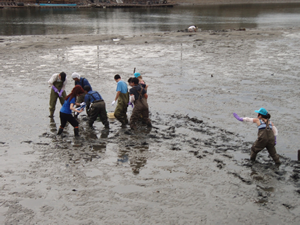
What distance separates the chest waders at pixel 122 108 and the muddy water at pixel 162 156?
385 mm

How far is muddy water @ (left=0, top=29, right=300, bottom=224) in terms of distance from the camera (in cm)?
548

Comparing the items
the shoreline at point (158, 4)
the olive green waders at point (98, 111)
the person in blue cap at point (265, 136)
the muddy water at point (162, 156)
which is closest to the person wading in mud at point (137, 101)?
the muddy water at point (162, 156)

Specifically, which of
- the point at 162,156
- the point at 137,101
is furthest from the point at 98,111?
the point at 162,156

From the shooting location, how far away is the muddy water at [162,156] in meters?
5.48

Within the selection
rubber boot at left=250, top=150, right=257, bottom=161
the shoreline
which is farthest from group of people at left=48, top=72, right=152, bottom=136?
the shoreline

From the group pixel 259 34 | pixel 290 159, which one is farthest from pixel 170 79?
pixel 259 34

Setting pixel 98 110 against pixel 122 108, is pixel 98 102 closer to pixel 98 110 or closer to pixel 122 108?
pixel 98 110

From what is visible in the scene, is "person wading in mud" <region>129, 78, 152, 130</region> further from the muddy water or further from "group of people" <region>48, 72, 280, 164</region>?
the muddy water

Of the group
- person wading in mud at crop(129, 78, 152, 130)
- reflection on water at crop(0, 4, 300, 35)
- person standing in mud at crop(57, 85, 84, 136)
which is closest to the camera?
person standing in mud at crop(57, 85, 84, 136)

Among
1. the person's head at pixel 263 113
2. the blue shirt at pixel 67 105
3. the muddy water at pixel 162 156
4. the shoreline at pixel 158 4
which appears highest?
the shoreline at pixel 158 4

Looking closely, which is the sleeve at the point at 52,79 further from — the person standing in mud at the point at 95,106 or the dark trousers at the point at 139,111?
the dark trousers at the point at 139,111

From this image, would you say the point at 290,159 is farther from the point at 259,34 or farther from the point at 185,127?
the point at 259,34

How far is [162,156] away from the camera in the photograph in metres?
7.44

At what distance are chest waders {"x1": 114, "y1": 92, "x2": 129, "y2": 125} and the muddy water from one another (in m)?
0.39
